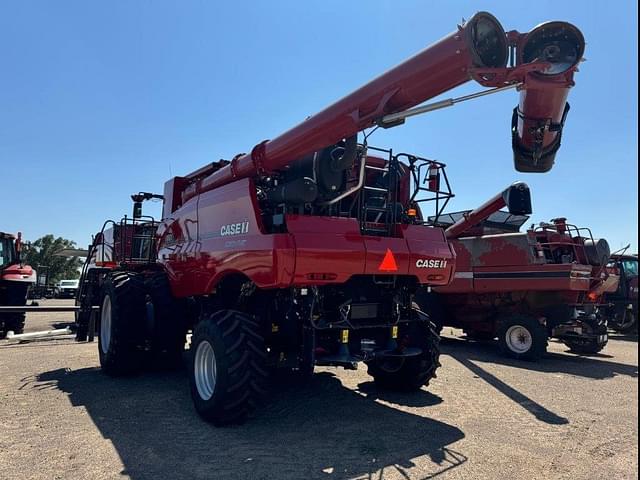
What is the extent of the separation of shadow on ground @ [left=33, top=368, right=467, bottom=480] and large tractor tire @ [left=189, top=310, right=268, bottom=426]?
0.55ft

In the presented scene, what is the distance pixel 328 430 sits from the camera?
4715mm

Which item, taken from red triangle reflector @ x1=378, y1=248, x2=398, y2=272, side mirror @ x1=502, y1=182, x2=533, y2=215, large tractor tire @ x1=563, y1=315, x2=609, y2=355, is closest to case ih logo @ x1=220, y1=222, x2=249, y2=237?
red triangle reflector @ x1=378, y1=248, x2=398, y2=272

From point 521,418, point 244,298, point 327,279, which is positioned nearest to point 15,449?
point 244,298

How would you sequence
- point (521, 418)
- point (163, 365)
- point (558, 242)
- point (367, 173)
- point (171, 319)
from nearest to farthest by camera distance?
point (521, 418) < point (367, 173) < point (171, 319) < point (163, 365) < point (558, 242)

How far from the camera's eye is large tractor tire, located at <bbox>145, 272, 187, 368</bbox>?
6.67 metres

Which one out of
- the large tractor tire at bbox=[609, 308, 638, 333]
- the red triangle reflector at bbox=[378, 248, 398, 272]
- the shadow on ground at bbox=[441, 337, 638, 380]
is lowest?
the shadow on ground at bbox=[441, 337, 638, 380]

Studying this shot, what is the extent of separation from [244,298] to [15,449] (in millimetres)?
2495

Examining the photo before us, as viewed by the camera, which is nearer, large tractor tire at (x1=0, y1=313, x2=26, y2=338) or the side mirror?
the side mirror

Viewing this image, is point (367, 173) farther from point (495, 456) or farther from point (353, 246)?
point (495, 456)

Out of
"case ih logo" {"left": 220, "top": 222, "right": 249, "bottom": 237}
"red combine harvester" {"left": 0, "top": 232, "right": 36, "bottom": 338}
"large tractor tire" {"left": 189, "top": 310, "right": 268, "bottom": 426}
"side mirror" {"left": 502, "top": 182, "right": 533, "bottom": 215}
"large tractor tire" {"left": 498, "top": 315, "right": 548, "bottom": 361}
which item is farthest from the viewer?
"red combine harvester" {"left": 0, "top": 232, "right": 36, "bottom": 338}

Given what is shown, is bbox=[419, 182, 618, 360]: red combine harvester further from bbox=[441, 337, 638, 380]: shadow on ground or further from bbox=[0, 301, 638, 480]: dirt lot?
bbox=[0, 301, 638, 480]: dirt lot

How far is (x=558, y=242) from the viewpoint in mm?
9617

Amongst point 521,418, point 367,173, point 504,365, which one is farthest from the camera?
point 504,365

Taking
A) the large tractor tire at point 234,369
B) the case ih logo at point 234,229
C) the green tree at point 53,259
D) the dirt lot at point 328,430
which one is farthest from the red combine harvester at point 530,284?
the green tree at point 53,259
